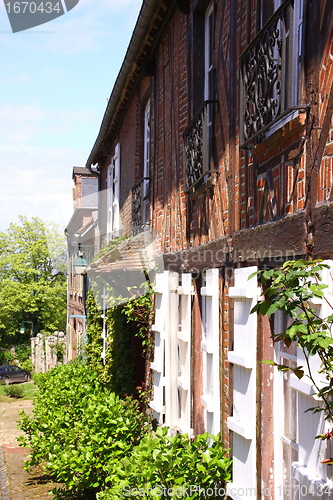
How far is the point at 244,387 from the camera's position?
3.83m

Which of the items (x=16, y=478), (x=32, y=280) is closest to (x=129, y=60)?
(x=16, y=478)

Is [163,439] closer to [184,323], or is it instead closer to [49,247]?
[184,323]

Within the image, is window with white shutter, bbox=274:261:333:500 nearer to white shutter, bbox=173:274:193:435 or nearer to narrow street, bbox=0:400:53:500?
white shutter, bbox=173:274:193:435

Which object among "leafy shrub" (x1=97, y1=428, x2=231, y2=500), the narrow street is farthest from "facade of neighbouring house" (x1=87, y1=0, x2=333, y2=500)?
the narrow street

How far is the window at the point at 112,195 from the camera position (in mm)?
12562

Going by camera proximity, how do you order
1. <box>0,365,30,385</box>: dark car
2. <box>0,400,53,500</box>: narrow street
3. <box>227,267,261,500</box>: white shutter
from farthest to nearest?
<box>0,365,30,385</box>: dark car
<box>0,400,53,500</box>: narrow street
<box>227,267,261,500</box>: white shutter

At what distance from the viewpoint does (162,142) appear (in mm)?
7695

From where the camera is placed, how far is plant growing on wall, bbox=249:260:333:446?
2.46m

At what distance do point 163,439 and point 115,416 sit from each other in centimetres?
202

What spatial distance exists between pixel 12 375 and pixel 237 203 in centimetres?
2770

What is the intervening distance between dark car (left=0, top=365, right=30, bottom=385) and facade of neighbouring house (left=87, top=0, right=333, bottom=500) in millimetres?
23204

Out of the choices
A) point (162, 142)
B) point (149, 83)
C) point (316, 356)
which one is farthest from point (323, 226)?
point (149, 83)

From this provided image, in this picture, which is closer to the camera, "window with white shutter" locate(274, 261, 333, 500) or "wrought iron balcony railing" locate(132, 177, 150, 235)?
"window with white shutter" locate(274, 261, 333, 500)

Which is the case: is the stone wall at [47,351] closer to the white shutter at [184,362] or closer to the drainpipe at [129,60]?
the drainpipe at [129,60]
